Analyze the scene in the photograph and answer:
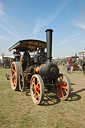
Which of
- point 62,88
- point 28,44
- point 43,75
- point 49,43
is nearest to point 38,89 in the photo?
point 43,75

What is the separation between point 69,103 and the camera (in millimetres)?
3420

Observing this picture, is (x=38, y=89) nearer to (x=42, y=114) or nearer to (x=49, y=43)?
(x=42, y=114)

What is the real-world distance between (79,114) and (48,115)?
0.77 metres

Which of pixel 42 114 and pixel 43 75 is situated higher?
pixel 43 75

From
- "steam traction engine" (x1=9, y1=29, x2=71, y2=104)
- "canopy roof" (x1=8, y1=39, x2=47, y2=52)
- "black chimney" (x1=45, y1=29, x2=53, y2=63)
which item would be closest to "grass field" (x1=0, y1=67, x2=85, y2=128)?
"steam traction engine" (x1=9, y1=29, x2=71, y2=104)

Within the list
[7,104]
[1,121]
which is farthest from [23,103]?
[1,121]

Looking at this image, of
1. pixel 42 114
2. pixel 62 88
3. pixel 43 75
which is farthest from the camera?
pixel 62 88

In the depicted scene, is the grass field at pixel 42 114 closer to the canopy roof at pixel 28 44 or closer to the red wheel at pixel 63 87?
the red wheel at pixel 63 87

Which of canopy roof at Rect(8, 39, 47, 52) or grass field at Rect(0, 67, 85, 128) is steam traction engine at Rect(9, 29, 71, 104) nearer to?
canopy roof at Rect(8, 39, 47, 52)

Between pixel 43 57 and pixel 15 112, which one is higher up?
pixel 43 57

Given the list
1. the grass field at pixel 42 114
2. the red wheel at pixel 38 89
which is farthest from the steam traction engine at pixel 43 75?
the grass field at pixel 42 114

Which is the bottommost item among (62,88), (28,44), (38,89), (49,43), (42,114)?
(42,114)

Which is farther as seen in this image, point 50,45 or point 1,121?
point 50,45

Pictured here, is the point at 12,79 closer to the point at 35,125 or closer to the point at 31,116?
the point at 31,116
